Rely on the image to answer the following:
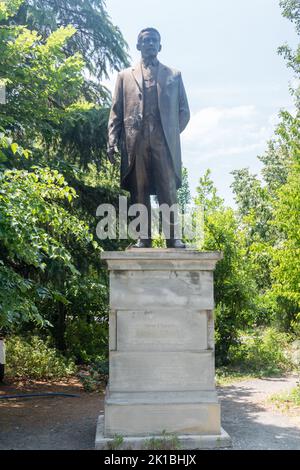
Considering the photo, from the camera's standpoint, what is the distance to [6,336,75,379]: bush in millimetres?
10898

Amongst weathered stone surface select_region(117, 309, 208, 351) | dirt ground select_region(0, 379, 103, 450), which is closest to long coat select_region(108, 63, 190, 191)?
weathered stone surface select_region(117, 309, 208, 351)

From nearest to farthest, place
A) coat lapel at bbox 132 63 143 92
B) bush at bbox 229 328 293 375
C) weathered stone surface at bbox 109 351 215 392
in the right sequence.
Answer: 1. weathered stone surface at bbox 109 351 215 392
2. coat lapel at bbox 132 63 143 92
3. bush at bbox 229 328 293 375

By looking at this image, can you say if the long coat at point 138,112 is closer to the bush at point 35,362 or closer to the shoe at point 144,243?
the shoe at point 144,243

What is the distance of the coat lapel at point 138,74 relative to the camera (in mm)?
6000

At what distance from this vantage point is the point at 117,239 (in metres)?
10.8

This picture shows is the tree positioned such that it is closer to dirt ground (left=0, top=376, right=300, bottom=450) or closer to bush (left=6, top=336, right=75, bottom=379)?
bush (left=6, top=336, right=75, bottom=379)

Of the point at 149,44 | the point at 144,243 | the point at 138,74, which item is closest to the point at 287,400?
the point at 144,243

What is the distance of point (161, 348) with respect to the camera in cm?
541

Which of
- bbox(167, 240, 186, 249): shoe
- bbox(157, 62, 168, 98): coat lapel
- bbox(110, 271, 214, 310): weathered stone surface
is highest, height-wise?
bbox(157, 62, 168, 98): coat lapel

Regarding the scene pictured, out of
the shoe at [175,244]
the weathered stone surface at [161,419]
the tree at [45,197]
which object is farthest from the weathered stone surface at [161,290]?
the weathered stone surface at [161,419]

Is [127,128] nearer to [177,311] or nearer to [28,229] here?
[28,229]

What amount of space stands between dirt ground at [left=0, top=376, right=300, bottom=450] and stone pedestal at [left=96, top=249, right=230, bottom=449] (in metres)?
0.58

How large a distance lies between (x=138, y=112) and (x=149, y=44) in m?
0.82

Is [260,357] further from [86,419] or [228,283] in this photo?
[86,419]
